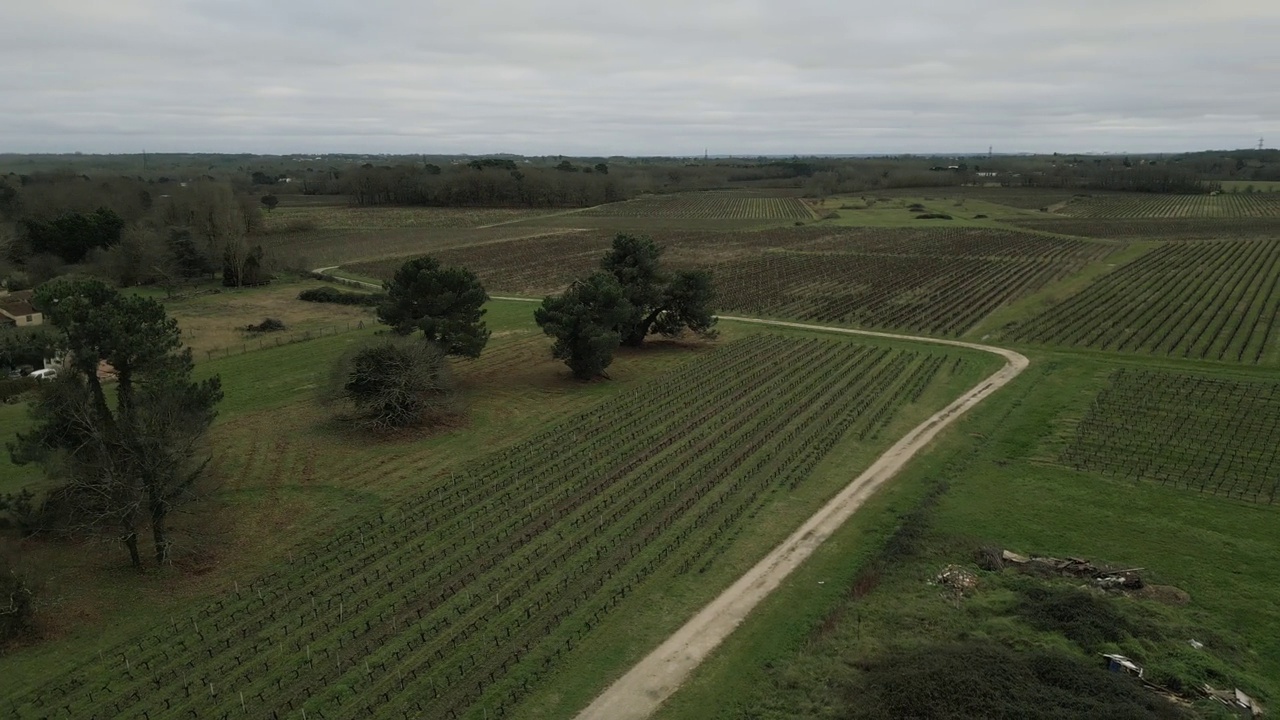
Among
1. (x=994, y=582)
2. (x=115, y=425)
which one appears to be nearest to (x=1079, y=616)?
(x=994, y=582)

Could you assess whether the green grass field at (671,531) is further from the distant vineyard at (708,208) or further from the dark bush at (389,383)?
the distant vineyard at (708,208)

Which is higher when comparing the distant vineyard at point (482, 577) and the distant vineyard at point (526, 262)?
the distant vineyard at point (526, 262)

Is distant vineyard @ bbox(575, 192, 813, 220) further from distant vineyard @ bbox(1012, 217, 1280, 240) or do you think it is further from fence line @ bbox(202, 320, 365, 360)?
fence line @ bbox(202, 320, 365, 360)

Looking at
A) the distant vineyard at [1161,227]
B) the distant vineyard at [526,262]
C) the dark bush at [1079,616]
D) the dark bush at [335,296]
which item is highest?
the distant vineyard at [1161,227]

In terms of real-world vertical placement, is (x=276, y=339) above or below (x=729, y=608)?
above

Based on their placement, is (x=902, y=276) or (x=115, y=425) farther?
(x=902, y=276)

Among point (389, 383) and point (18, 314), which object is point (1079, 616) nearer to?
point (389, 383)

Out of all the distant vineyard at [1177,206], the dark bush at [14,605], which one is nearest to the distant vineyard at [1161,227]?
the distant vineyard at [1177,206]
